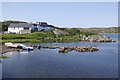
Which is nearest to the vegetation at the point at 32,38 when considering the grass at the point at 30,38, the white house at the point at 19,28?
the grass at the point at 30,38

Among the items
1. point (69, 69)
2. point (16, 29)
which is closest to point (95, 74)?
point (69, 69)

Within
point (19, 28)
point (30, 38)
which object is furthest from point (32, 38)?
point (19, 28)

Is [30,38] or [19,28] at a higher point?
[19,28]

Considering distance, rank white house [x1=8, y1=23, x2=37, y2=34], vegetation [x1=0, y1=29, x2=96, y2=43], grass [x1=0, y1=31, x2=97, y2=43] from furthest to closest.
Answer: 1. white house [x1=8, y1=23, x2=37, y2=34]
2. vegetation [x1=0, y1=29, x2=96, y2=43]
3. grass [x1=0, y1=31, x2=97, y2=43]

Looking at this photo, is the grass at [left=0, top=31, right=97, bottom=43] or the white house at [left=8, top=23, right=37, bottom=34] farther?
the white house at [left=8, top=23, right=37, bottom=34]

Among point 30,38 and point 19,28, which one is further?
point 19,28

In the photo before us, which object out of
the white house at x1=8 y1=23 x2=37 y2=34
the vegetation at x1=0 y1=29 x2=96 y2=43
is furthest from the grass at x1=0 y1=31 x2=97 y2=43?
the white house at x1=8 y1=23 x2=37 y2=34

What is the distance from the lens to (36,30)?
7456 centimetres

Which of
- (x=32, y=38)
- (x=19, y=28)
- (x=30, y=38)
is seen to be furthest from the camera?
(x=19, y=28)

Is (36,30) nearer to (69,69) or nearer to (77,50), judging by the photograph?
(77,50)

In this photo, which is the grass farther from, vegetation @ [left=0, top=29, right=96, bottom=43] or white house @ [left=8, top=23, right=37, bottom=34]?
white house @ [left=8, top=23, right=37, bottom=34]

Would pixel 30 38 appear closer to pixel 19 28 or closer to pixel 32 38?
pixel 32 38

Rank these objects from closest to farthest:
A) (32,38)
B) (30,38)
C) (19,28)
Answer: (30,38), (32,38), (19,28)

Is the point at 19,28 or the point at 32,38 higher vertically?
the point at 19,28
